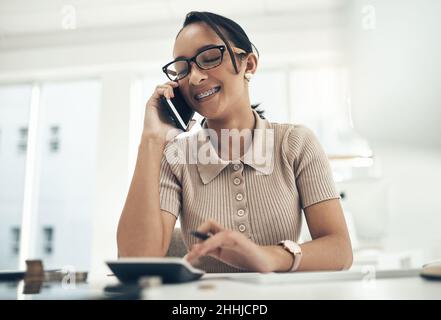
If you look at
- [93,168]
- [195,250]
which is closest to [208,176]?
[195,250]

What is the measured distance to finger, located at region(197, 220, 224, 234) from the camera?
0.46 metres

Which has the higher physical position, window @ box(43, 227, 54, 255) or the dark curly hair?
the dark curly hair

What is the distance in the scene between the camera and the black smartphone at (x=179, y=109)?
85 centimetres

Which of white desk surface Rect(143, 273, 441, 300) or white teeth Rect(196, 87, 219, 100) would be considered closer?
white desk surface Rect(143, 273, 441, 300)

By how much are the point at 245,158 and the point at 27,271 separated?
0.45m

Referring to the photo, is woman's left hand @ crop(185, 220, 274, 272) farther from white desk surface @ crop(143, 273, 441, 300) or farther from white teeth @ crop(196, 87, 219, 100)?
white teeth @ crop(196, 87, 219, 100)

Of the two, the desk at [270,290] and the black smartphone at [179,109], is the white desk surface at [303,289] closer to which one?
the desk at [270,290]

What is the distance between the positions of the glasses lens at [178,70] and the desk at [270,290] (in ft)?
1.55

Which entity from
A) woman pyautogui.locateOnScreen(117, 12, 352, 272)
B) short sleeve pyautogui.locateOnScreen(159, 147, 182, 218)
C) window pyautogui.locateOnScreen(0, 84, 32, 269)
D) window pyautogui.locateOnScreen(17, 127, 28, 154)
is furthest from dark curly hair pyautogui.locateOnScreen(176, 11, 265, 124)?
window pyautogui.locateOnScreen(17, 127, 28, 154)

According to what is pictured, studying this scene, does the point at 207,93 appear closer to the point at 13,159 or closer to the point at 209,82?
the point at 209,82

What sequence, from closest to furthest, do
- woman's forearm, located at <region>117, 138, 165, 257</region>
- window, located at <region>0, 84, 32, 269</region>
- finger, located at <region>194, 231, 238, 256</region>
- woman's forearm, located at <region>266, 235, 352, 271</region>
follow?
finger, located at <region>194, 231, 238, 256</region>
woman's forearm, located at <region>266, 235, 352, 271</region>
woman's forearm, located at <region>117, 138, 165, 257</region>
window, located at <region>0, 84, 32, 269</region>

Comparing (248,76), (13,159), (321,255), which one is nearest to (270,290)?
(321,255)
